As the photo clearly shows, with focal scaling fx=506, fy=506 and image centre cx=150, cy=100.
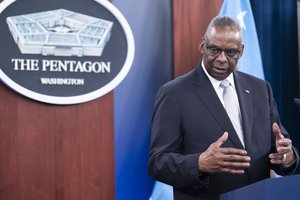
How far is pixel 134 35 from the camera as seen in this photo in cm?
272

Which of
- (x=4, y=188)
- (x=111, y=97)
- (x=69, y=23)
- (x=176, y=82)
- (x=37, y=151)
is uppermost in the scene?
(x=69, y=23)

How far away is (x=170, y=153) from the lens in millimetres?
1740

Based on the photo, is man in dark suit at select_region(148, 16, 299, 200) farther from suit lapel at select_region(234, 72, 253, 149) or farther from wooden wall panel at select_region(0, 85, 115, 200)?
wooden wall panel at select_region(0, 85, 115, 200)

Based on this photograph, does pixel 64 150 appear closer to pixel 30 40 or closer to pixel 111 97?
pixel 111 97

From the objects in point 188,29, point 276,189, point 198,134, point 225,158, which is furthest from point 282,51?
point 276,189

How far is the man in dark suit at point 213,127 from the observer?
5.72ft

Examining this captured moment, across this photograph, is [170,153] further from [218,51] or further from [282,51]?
[282,51]

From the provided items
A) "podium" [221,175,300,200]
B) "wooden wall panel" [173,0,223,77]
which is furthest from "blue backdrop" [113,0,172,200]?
"podium" [221,175,300,200]

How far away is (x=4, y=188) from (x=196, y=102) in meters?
1.15

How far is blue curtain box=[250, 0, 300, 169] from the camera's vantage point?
330 centimetres

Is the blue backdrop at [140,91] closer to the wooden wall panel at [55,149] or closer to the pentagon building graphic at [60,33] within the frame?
the wooden wall panel at [55,149]

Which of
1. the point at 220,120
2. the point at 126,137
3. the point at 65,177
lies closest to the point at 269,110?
the point at 220,120

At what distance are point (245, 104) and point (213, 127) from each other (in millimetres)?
180

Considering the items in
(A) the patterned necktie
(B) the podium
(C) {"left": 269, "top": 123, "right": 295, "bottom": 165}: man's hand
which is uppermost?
(A) the patterned necktie
